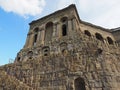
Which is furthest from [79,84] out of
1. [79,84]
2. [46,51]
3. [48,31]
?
[48,31]

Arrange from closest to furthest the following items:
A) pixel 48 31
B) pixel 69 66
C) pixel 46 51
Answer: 1. pixel 69 66
2. pixel 46 51
3. pixel 48 31

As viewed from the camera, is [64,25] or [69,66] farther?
[64,25]

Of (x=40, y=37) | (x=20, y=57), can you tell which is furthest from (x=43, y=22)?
(x=20, y=57)

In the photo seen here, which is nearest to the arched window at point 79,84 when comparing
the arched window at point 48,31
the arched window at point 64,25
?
the arched window at point 64,25

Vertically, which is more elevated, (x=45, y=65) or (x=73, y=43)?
(x=73, y=43)

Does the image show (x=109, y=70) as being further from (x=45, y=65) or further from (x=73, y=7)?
(x=73, y=7)

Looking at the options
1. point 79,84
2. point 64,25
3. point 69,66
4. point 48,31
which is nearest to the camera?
point 79,84

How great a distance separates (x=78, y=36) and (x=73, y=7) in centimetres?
742

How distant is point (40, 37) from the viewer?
23.7 metres

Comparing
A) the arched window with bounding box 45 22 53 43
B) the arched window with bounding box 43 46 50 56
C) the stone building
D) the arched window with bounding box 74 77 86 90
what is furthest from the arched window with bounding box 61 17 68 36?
the arched window with bounding box 74 77 86 90

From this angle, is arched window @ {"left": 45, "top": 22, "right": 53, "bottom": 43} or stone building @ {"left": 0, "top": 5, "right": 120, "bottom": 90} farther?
arched window @ {"left": 45, "top": 22, "right": 53, "bottom": 43}

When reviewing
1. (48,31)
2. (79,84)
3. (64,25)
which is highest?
(64,25)

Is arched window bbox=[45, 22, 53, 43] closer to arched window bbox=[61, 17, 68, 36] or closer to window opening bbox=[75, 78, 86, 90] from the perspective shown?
arched window bbox=[61, 17, 68, 36]

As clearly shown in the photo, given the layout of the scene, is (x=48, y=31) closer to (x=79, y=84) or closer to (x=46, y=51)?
(x=46, y=51)
